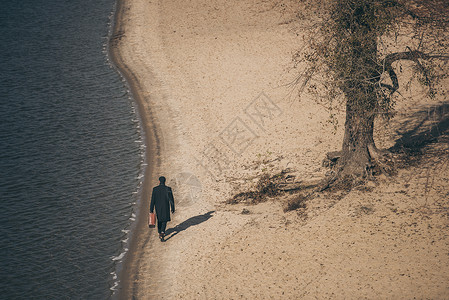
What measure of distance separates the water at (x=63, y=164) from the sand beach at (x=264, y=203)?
1.16m

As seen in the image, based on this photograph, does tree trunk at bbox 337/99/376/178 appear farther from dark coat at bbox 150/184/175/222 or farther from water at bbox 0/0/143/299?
water at bbox 0/0/143/299

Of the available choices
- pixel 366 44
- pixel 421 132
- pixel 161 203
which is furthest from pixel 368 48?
pixel 161 203

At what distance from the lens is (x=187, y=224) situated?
52.7 feet

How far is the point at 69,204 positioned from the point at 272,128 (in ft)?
33.4

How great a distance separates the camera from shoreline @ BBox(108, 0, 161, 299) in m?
14.1

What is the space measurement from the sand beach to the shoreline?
73 millimetres

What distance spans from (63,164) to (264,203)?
10.6 m

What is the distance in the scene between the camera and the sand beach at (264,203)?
1205cm

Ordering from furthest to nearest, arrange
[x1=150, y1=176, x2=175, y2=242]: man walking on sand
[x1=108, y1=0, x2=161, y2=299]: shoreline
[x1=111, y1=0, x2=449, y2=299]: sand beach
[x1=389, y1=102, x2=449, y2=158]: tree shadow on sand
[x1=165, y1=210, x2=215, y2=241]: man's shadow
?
[x1=389, y1=102, x2=449, y2=158]: tree shadow on sand, [x1=165, y1=210, x2=215, y2=241]: man's shadow, [x1=150, y1=176, x2=175, y2=242]: man walking on sand, [x1=108, y1=0, x2=161, y2=299]: shoreline, [x1=111, y1=0, x2=449, y2=299]: sand beach

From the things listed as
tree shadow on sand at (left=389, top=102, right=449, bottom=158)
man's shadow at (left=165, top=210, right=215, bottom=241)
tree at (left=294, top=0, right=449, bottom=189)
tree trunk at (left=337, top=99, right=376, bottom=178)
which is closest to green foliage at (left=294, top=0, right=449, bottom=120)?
tree at (left=294, top=0, right=449, bottom=189)

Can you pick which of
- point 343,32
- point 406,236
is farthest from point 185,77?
point 406,236

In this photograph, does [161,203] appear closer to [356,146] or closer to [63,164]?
[356,146]

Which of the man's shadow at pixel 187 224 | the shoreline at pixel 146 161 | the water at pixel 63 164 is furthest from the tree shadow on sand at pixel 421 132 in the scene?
the water at pixel 63 164

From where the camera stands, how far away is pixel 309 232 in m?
13.9
